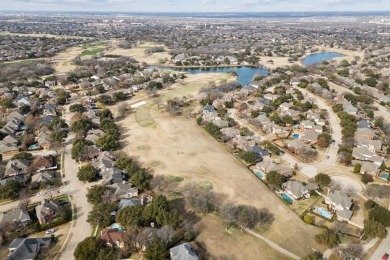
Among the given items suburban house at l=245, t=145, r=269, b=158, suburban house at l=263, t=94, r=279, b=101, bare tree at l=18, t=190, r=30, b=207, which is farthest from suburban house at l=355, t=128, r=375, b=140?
bare tree at l=18, t=190, r=30, b=207

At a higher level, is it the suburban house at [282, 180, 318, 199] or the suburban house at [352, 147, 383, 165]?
the suburban house at [352, 147, 383, 165]

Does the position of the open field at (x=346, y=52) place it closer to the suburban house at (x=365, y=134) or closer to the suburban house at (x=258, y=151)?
the suburban house at (x=365, y=134)

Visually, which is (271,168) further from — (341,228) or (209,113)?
(209,113)

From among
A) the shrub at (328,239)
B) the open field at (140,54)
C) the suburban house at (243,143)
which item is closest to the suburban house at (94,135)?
the suburban house at (243,143)

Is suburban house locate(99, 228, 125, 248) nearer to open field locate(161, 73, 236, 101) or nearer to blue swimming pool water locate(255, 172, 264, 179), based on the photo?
blue swimming pool water locate(255, 172, 264, 179)

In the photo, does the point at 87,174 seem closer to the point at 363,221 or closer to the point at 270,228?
the point at 270,228

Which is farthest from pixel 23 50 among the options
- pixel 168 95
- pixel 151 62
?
pixel 168 95

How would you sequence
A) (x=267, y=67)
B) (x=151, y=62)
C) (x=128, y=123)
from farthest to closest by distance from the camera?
(x=151, y=62) < (x=267, y=67) < (x=128, y=123)
